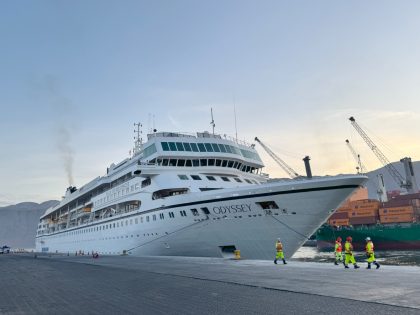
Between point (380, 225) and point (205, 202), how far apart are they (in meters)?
70.8

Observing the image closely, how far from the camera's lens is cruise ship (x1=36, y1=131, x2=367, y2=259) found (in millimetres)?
21938

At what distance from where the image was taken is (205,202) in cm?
2441

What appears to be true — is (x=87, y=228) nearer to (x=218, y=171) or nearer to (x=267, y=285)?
(x=218, y=171)

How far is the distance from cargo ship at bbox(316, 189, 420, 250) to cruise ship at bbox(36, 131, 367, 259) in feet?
149

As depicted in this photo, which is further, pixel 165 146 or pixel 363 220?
pixel 363 220

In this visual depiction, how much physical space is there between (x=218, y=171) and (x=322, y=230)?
59.2 metres

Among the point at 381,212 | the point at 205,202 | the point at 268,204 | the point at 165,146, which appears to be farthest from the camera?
the point at 381,212

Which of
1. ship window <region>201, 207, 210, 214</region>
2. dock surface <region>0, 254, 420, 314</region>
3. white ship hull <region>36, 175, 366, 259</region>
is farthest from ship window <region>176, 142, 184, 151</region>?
dock surface <region>0, 254, 420, 314</region>

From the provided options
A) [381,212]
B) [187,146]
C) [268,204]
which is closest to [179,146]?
[187,146]

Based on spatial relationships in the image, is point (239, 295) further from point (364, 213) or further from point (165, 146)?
point (364, 213)

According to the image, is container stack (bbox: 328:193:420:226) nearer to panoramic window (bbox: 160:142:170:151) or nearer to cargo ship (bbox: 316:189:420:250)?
cargo ship (bbox: 316:189:420:250)

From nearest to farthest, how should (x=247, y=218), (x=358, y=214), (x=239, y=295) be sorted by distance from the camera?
(x=239, y=295)
(x=247, y=218)
(x=358, y=214)

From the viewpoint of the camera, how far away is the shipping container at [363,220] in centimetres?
9012

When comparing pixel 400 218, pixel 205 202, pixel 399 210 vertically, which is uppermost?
pixel 205 202
